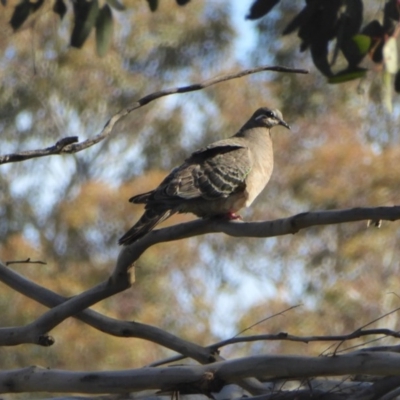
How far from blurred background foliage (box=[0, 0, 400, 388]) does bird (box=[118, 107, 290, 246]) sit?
28.5 feet

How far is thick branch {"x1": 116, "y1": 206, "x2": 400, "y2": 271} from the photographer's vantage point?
349 centimetres

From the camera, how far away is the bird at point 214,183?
5621mm

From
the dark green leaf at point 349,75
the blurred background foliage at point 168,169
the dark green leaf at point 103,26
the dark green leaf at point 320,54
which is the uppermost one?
the blurred background foliage at point 168,169

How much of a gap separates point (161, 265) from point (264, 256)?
2.10 m

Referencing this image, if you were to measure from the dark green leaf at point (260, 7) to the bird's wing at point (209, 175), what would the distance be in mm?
1776

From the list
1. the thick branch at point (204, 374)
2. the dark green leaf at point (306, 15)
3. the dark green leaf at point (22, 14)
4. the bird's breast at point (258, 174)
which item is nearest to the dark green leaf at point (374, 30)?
the dark green leaf at point (306, 15)

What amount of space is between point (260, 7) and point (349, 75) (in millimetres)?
944

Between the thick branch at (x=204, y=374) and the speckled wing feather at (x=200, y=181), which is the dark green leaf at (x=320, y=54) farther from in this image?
the speckled wing feather at (x=200, y=181)

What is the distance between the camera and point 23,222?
18.3 meters

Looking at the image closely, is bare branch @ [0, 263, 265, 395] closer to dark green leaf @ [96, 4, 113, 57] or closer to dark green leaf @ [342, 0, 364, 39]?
dark green leaf @ [96, 4, 113, 57]

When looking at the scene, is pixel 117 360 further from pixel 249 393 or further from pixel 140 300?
pixel 249 393

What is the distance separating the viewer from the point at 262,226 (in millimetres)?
3836

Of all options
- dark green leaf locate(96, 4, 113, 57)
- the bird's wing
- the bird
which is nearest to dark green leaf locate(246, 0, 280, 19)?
dark green leaf locate(96, 4, 113, 57)

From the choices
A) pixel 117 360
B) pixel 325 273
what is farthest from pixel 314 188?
pixel 117 360
